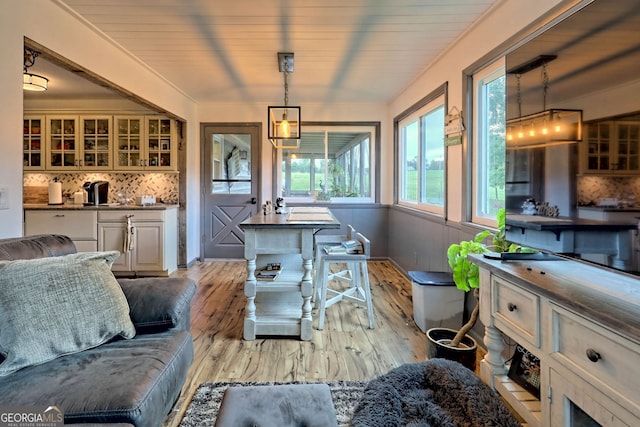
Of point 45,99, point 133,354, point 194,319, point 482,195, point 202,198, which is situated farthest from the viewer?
point 202,198

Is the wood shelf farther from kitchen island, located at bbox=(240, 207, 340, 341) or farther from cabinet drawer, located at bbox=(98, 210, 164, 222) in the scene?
cabinet drawer, located at bbox=(98, 210, 164, 222)

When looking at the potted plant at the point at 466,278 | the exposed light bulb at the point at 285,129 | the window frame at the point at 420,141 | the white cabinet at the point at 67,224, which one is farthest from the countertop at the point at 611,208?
the white cabinet at the point at 67,224

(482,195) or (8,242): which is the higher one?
(482,195)

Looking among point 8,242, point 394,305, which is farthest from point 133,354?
point 394,305

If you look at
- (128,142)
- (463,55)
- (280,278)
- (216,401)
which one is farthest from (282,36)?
(128,142)

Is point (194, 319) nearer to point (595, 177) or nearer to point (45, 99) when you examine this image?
point (595, 177)

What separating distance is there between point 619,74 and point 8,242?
2.52 metres

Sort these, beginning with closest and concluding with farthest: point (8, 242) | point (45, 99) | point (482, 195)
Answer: point (8, 242)
point (482, 195)
point (45, 99)

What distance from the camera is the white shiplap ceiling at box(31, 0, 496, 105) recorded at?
2568 millimetres

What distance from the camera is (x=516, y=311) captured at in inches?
55.8

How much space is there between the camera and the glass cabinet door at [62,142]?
497 centimetres

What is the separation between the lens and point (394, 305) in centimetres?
355

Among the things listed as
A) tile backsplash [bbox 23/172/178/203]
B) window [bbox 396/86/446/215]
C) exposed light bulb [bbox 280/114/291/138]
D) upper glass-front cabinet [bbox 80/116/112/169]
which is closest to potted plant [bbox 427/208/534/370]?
window [bbox 396/86/446/215]

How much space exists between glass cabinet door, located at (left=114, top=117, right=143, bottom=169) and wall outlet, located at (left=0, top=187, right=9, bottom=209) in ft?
10.4
